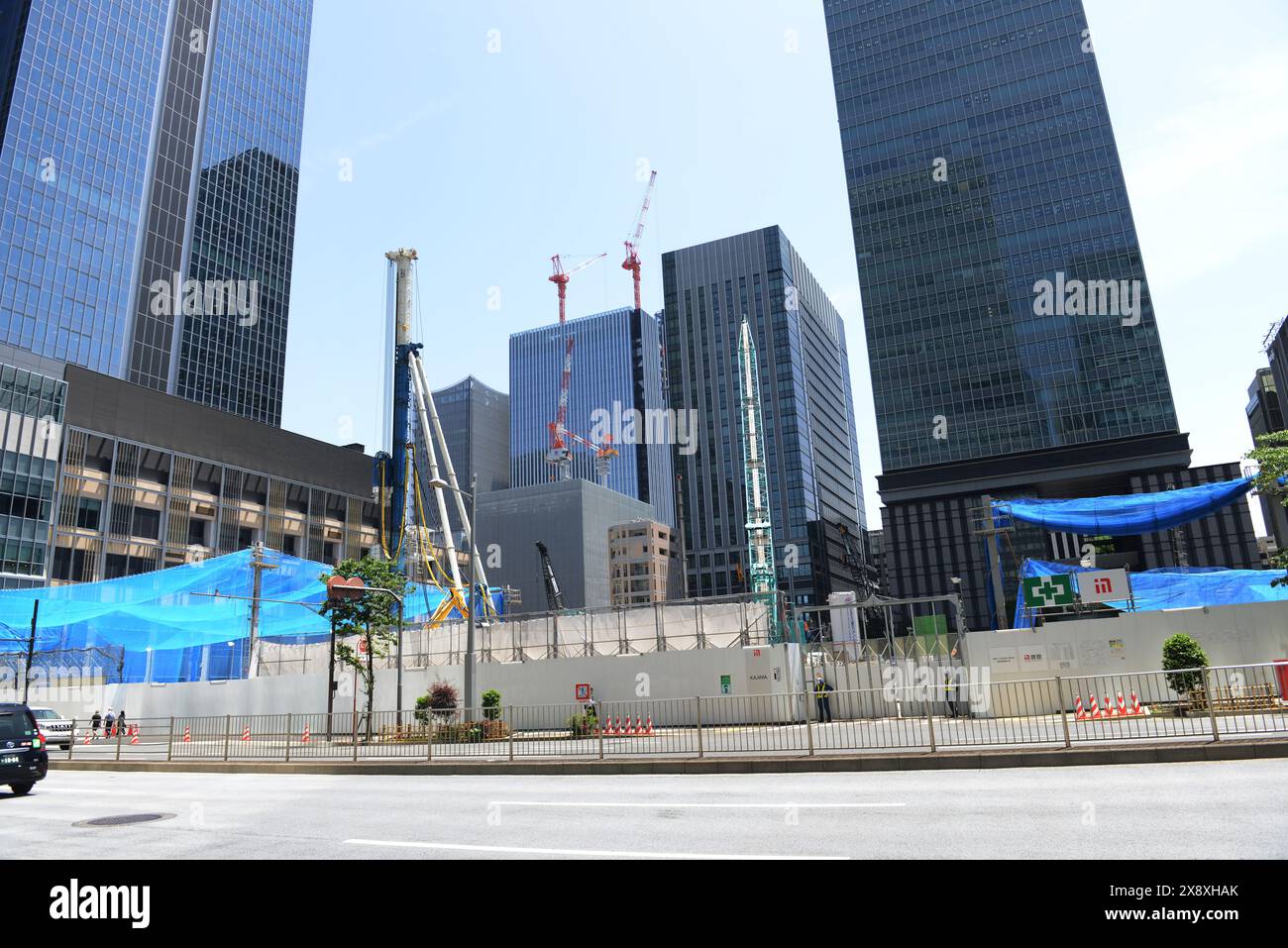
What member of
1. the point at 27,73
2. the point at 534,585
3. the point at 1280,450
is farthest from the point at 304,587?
the point at 534,585

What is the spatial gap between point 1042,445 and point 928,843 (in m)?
105

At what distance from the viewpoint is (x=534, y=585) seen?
160 m

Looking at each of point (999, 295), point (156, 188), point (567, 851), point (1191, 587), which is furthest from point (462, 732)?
point (156, 188)

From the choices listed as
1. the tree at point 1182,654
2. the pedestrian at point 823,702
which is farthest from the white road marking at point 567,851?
the tree at point 1182,654

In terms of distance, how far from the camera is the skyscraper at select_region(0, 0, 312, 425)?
9112 centimetres

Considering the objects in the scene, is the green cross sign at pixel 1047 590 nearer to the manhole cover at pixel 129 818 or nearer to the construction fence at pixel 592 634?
the construction fence at pixel 592 634

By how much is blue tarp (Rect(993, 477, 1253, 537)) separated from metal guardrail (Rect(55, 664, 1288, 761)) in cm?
824

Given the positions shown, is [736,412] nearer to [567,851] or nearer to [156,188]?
[156,188]

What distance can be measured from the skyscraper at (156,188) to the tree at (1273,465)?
108 metres

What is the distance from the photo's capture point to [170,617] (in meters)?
40.7

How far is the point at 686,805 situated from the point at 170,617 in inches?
1522

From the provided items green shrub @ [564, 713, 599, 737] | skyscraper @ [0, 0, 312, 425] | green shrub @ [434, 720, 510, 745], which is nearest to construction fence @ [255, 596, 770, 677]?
green shrub @ [564, 713, 599, 737]

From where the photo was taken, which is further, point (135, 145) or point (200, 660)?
point (135, 145)

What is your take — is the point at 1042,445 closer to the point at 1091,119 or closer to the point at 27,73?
the point at 1091,119
